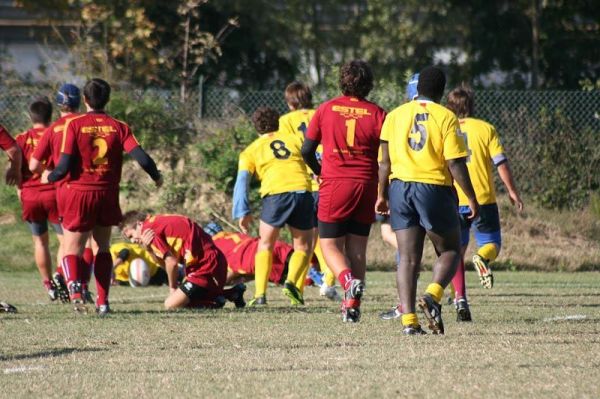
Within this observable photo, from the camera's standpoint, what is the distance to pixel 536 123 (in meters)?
20.3

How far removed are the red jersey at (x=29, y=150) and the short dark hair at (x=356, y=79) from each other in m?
4.02

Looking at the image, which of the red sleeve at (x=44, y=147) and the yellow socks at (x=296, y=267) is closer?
the red sleeve at (x=44, y=147)

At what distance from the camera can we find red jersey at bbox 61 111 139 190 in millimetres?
10930

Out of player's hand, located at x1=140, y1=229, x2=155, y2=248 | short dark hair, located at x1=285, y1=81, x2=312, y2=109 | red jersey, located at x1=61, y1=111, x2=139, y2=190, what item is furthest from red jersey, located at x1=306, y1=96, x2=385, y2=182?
short dark hair, located at x1=285, y1=81, x2=312, y2=109

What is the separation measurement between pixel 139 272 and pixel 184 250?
4.13m

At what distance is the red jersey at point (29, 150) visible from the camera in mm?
13133

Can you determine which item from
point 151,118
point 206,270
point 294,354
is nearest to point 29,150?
point 206,270

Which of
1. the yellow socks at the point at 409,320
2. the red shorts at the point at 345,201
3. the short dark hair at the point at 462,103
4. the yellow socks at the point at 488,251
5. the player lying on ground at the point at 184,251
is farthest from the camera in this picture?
the player lying on ground at the point at 184,251

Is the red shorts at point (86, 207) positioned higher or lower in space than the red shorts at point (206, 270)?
higher

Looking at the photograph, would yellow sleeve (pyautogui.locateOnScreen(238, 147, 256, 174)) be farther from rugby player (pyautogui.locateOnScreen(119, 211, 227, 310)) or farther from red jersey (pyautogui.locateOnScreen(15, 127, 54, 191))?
red jersey (pyautogui.locateOnScreen(15, 127, 54, 191))

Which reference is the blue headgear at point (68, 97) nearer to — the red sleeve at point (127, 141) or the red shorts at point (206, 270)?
the red sleeve at point (127, 141)

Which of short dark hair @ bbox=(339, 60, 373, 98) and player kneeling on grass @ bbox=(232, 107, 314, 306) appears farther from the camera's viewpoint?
player kneeling on grass @ bbox=(232, 107, 314, 306)

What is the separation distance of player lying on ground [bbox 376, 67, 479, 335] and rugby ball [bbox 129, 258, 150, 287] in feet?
23.1

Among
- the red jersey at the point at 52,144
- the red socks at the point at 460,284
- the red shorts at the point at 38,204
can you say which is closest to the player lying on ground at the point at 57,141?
the red jersey at the point at 52,144
